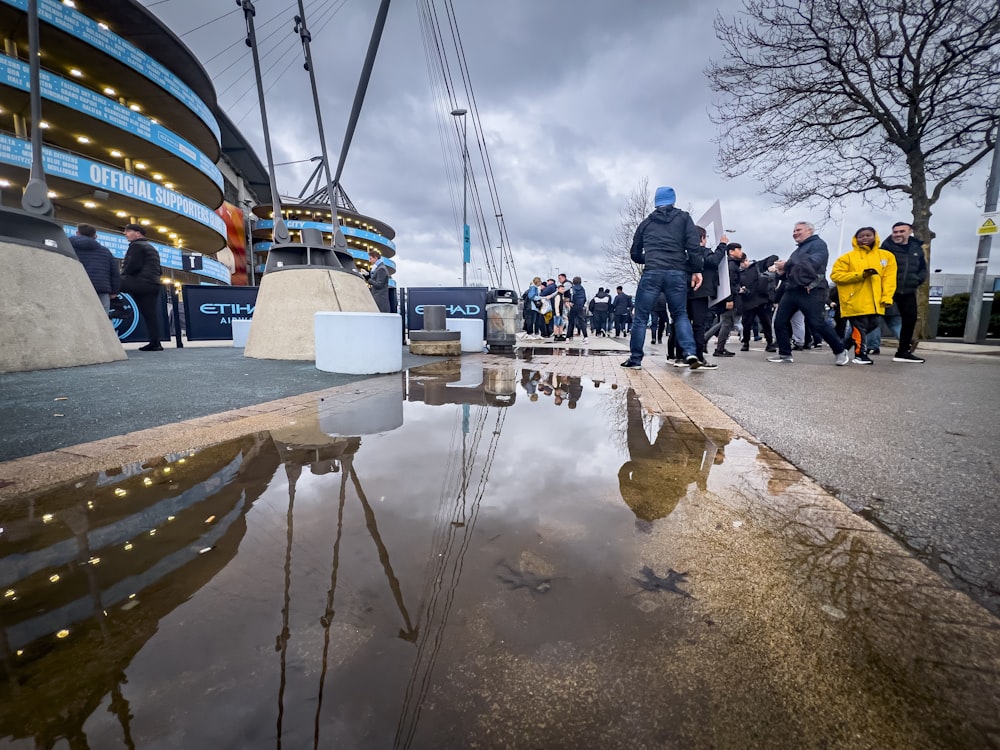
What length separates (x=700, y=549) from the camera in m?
1.18

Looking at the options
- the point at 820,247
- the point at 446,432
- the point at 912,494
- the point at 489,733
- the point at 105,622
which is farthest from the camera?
the point at 820,247

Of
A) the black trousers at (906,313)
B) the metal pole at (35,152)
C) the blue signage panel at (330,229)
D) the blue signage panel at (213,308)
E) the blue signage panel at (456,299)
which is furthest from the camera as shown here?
the blue signage panel at (330,229)

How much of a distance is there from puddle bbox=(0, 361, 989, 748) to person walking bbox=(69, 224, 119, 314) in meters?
6.99

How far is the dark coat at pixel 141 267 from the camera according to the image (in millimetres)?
6798

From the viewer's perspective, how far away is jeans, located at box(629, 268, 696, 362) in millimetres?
5168

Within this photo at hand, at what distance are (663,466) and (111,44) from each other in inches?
1111

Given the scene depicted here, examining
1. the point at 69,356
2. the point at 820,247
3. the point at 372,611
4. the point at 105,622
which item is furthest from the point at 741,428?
the point at 69,356

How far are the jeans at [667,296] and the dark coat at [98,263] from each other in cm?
789

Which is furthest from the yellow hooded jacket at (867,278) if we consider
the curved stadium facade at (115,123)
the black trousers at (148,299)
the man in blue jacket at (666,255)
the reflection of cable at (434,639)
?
the curved stadium facade at (115,123)

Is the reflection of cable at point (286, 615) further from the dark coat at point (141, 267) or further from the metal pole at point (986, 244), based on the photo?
the metal pole at point (986, 244)

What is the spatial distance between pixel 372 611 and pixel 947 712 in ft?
3.47

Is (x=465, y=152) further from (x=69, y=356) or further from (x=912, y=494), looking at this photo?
(x=912, y=494)

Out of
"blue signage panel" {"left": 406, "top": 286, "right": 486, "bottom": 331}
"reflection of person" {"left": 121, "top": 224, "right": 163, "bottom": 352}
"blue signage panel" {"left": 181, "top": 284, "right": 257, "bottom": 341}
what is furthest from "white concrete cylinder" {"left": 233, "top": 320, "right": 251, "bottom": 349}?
"blue signage panel" {"left": 406, "top": 286, "right": 486, "bottom": 331}

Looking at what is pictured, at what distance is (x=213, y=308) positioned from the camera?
1116 cm
